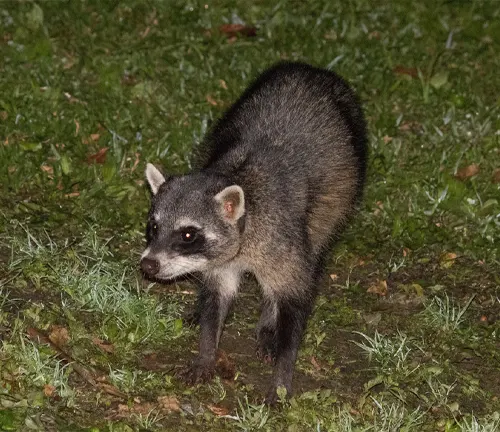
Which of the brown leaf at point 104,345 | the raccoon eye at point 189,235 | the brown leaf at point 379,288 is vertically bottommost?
the brown leaf at point 379,288

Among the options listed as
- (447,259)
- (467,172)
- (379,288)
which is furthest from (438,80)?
(379,288)

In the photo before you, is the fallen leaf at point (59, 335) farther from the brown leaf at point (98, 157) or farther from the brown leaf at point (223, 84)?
the brown leaf at point (223, 84)

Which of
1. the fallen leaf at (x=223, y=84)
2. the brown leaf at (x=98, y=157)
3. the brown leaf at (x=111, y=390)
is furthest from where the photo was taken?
the fallen leaf at (x=223, y=84)

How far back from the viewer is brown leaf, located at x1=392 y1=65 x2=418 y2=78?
11.6 m

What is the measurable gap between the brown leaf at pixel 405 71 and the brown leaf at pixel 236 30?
1.81 m

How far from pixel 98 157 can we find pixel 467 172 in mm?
3594

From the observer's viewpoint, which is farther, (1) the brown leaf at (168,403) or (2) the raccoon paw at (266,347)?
(2) the raccoon paw at (266,347)

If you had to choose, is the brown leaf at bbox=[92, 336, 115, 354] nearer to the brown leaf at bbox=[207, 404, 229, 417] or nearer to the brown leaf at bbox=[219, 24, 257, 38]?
the brown leaf at bbox=[207, 404, 229, 417]

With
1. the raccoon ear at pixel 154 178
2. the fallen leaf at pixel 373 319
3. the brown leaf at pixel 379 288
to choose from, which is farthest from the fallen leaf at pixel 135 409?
the brown leaf at pixel 379 288

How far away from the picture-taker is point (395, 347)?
7.39m

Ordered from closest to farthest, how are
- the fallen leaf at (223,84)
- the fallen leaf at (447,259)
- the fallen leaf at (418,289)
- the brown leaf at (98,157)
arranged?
the fallen leaf at (418,289) < the fallen leaf at (447,259) < the brown leaf at (98,157) < the fallen leaf at (223,84)

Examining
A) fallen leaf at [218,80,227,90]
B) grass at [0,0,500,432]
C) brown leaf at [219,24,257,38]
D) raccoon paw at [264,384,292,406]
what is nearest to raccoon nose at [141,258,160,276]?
grass at [0,0,500,432]

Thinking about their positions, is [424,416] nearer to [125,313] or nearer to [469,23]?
[125,313]

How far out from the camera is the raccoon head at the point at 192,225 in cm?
664
